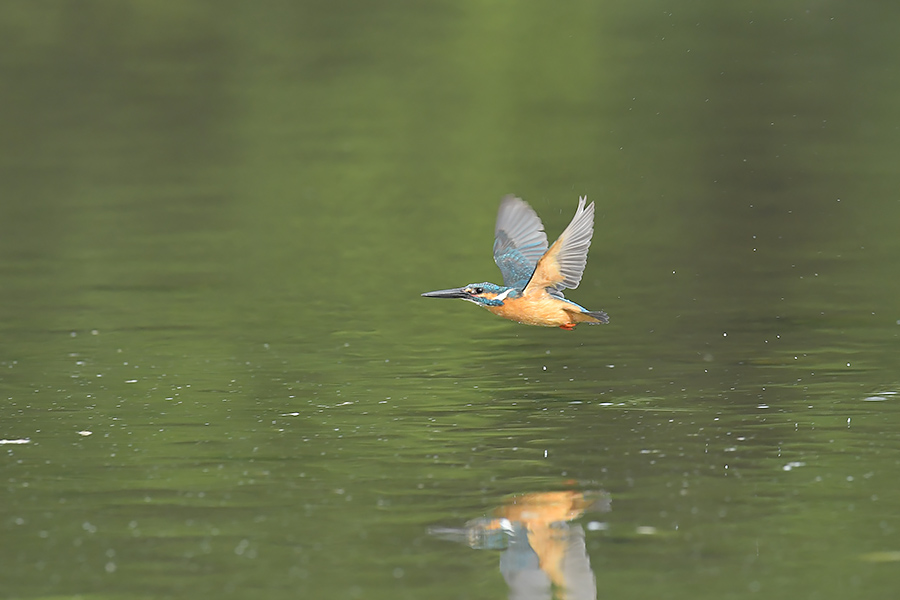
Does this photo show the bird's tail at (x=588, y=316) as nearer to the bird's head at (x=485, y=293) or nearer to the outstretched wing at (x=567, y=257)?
the outstretched wing at (x=567, y=257)

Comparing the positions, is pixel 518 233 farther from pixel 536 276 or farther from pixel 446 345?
pixel 446 345

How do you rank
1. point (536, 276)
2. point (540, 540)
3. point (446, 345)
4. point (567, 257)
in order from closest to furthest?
1. point (540, 540)
2. point (567, 257)
3. point (536, 276)
4. point (446, 345)

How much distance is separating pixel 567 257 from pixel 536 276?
22cm

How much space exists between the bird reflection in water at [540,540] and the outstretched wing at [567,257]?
4.98 ft

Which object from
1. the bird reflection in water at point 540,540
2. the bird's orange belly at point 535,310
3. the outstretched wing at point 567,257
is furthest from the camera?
the bird's orange belly at point 535,310

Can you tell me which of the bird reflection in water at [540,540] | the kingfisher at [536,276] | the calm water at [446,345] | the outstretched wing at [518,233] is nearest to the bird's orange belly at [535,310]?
the kingfisher at [536,276]

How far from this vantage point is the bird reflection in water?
19.5 feet

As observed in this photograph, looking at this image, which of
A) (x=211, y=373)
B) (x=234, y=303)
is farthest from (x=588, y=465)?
(x=234, y=303)

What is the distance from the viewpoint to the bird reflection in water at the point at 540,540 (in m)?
5.96

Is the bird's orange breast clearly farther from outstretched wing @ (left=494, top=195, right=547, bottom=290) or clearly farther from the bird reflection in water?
the bird reflection in water

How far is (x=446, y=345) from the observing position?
421 inches

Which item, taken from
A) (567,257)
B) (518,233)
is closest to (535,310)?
(567,257)

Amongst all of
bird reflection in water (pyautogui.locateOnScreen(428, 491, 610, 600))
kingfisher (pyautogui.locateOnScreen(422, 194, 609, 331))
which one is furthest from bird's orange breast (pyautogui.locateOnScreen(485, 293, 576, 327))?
bird reflection in water (pyautogui.locateOnScreen(428, 491, 610, 600))

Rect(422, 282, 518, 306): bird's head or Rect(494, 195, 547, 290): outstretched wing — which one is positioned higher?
Rect(494, 195, 547, 290): outstretched wing
